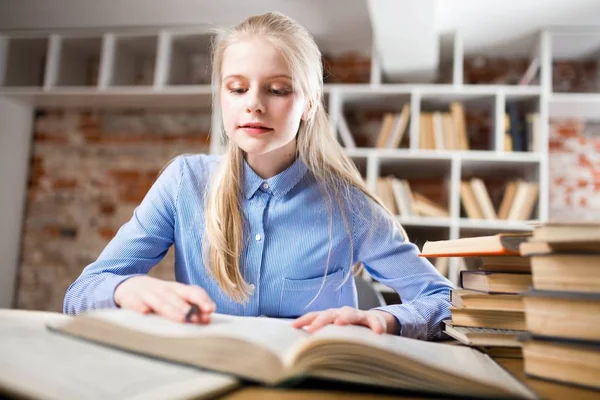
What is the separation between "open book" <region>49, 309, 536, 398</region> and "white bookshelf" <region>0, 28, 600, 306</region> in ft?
7.08

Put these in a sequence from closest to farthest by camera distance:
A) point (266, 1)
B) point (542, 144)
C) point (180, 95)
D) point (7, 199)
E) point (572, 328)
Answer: point (572, 328)
point (542, 144)
point (266, 1)
point (180, 95)
point (7, 199)

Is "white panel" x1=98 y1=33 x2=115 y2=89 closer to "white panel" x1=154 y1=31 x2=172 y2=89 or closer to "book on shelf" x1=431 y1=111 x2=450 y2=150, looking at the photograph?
"white panel" x1=154 y1=31 x2=172 y2=89

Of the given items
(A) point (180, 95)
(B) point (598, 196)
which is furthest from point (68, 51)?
(B) point (598, 196)

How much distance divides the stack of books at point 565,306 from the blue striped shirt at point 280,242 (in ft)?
1.69

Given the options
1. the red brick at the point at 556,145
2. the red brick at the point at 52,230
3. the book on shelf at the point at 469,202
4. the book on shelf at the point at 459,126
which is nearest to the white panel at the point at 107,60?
the red brick at the point at 52,230

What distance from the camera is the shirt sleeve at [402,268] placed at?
2.87 ft

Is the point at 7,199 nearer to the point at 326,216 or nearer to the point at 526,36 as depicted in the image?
the point at 326,216

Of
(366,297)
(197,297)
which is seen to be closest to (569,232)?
(197,297)

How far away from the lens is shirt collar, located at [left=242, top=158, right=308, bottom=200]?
119 cm

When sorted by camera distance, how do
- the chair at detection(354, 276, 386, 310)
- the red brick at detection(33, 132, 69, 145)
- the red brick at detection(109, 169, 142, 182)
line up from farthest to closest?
the red brick at detection(33, 132, 69, 145) → the red brick at detection(109, 169, 142, 182) → the chair at detection(354, 276, 386, 310)

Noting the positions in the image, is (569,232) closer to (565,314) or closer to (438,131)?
(565,314)

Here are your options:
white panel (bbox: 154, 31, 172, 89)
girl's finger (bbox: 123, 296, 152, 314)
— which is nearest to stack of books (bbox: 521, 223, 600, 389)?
girl's finger (bbox: 123, 296, 152, 314)

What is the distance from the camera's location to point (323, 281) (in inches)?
46.1

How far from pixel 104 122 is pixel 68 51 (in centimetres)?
58
